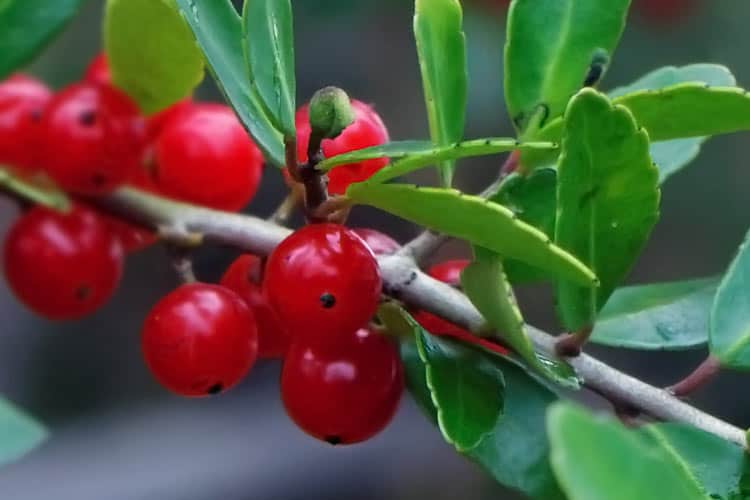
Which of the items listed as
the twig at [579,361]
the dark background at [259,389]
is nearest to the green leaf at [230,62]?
the twig at [579,361]

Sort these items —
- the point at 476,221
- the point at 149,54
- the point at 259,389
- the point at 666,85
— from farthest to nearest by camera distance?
1. the point at 259,389
2. the point at 149,54
3. the point at 666,85
4. the point at 476,221

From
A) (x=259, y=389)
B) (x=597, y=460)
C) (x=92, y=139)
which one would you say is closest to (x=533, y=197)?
(x=597, y=460)

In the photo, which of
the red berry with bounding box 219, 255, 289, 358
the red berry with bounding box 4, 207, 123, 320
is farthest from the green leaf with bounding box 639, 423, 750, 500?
the red berry with bounding box 4, 207, 123, 320

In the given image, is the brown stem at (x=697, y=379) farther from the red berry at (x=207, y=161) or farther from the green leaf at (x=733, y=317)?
the red berry at (x=207, y=161)

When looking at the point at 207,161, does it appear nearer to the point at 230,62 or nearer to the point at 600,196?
the point at 230,62

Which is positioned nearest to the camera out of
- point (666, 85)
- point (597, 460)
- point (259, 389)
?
point (597, 460)

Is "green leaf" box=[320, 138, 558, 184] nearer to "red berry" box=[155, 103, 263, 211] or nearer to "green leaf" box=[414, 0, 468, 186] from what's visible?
"green leaf" box=[414, 0, 468, 186]
